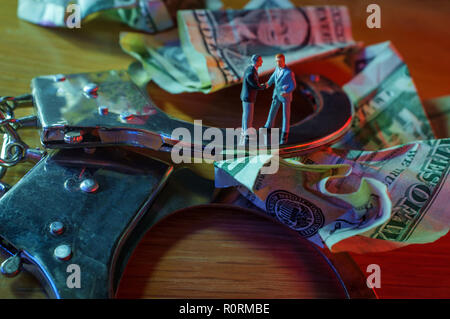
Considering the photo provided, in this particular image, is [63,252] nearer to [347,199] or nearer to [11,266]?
[11,266]

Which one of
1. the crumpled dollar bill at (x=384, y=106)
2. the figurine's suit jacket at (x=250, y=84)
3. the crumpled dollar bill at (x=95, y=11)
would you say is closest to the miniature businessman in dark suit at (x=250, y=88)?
the figurine's suit jacket at (x=250, y=84)

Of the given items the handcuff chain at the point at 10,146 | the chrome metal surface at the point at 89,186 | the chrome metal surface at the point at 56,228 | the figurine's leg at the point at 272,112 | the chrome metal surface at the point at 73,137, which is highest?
the figurine's leg at the point at 272,112

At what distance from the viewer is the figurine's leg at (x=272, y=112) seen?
35 cm

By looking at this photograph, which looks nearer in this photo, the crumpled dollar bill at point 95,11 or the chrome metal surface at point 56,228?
the chrome metal surface at point 56,228

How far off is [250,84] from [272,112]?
4cm

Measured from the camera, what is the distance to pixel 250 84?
334 mm

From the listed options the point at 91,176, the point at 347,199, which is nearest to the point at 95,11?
the point at 91,176

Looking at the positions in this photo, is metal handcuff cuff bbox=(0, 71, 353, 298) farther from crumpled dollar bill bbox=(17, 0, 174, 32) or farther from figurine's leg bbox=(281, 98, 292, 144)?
crumpled dollar bill bbox=(17, 0, 174, 32)

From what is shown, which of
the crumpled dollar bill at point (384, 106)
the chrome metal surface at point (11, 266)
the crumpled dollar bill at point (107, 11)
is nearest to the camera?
the chrome metal surface at point (11, 266)

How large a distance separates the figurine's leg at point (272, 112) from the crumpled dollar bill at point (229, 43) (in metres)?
0.10

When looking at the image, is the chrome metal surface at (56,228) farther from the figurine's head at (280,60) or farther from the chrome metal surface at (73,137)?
the figurine's head at (280,60)

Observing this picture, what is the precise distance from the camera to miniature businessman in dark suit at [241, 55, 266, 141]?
1.08 ft

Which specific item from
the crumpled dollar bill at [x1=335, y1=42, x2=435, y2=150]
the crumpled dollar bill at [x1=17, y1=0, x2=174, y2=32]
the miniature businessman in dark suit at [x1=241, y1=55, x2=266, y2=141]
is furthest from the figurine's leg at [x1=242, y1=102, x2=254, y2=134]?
the crumpled dollar bill at [x1=17, y1=0, x2=174, y2=32]
